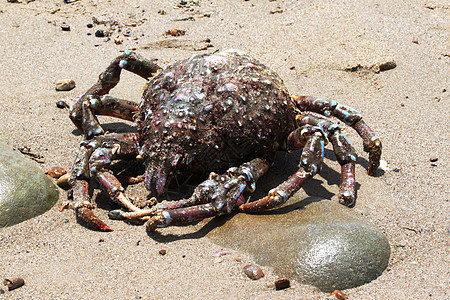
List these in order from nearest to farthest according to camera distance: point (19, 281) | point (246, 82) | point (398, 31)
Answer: point (19, 281) < point (246, 82) < point (398, 31)

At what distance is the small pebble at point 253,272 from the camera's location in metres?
3.39

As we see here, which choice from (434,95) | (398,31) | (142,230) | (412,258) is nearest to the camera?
(412,258)

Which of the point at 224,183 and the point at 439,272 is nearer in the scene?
the point at 439,272

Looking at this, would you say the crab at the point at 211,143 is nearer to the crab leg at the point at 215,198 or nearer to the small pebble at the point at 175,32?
the crab leg at the point at 215,198

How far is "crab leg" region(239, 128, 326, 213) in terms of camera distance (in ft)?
13.1

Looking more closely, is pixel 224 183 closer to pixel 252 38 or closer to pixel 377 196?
pixel 377 196

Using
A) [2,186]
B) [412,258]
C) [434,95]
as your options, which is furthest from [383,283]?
[434,95]

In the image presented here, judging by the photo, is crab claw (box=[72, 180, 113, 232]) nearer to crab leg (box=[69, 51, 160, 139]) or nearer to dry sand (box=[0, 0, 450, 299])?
dry sand (box=[0, 0, 450, 299])

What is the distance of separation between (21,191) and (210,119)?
5.33ft

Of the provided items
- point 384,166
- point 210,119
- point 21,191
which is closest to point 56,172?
point 21,191

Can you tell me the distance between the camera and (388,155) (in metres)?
5.17

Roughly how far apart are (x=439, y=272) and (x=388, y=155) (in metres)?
1.90

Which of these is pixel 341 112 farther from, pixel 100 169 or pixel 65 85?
pixel 65 85

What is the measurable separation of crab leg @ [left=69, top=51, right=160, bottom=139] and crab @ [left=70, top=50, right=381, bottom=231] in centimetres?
25
